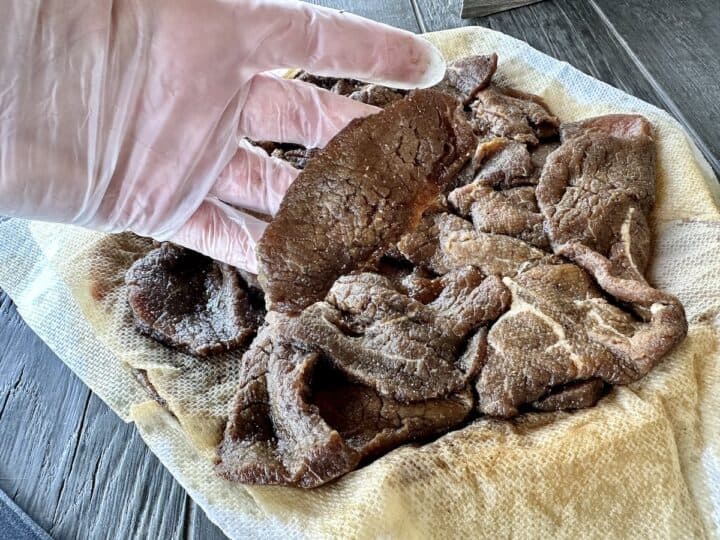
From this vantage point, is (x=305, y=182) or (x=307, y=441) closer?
(x=307, y=441)

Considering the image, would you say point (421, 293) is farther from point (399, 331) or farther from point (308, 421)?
point (308, 421)

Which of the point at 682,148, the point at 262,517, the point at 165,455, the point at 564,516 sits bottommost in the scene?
the point at 165,455

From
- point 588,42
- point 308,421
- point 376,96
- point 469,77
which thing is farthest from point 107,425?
point 588,42

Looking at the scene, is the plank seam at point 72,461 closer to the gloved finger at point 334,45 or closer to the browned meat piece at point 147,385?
the browned meat piece at point 147,385

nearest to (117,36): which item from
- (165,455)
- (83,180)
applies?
(83,180)

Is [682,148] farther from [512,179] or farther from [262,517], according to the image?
[262,517]

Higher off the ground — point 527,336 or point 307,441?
point 527,336

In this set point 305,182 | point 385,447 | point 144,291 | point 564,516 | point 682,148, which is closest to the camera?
point 564,516
